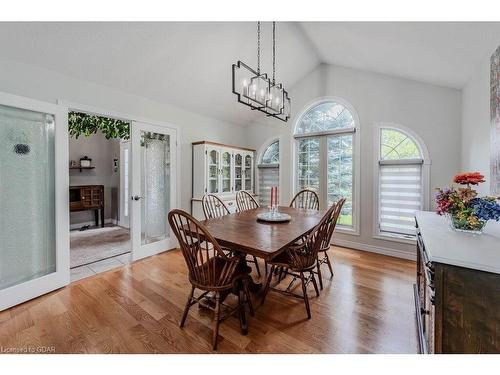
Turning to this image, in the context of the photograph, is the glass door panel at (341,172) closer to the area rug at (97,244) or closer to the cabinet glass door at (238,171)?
the cabinet glass door at (238,171)

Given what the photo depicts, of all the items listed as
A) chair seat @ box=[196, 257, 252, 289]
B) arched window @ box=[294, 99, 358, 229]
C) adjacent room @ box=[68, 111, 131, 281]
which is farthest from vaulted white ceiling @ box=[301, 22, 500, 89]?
adjacent room @ box=[68, 111, 131, 281]

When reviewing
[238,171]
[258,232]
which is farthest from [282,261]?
[238,171]

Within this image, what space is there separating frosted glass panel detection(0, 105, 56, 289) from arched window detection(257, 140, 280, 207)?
Answer: 3372 millimetres

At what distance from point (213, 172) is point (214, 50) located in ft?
6.10

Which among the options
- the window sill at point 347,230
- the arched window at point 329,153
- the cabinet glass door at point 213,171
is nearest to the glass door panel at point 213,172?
the cabinet glass door at point 213,171

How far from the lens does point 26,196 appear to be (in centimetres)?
235

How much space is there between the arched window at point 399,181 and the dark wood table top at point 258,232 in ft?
5.11

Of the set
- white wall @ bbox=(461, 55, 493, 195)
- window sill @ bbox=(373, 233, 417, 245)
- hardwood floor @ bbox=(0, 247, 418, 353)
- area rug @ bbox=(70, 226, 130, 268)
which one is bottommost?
hardwood floor @ bbox=(0, 247, 418, 353)

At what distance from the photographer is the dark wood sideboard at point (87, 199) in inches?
201

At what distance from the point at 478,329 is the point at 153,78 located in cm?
371

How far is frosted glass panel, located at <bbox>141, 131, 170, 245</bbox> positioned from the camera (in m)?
3.47

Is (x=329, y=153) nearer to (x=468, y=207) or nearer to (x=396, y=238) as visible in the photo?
(x=396, y=238)

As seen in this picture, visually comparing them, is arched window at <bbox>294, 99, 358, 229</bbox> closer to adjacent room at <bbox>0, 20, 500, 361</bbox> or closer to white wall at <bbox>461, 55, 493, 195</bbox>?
adjacent room at <bbox>0, 20, 500, 361</bbox>
